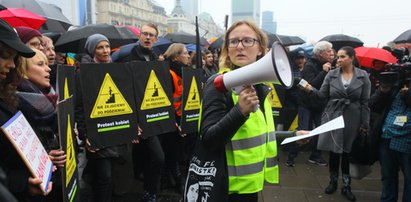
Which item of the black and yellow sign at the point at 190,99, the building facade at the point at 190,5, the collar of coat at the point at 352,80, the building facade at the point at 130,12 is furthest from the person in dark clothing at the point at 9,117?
the building facade at the point at 190,5

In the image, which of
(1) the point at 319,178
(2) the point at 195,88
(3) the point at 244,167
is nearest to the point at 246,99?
(3) the point at 244,167

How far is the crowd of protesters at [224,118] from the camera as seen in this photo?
5.83ft

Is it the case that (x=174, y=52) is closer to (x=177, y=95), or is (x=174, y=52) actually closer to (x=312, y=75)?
(x=177, y=95)

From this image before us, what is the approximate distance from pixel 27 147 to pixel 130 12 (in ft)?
317

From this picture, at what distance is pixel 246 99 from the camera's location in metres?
1.70

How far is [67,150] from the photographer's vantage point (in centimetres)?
214

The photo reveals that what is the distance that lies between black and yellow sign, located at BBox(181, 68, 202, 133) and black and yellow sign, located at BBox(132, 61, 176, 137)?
245mm

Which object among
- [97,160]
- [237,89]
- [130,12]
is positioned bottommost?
[97,160]

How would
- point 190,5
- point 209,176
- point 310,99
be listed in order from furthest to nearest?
point 190,5
point 310,99
point 209,176

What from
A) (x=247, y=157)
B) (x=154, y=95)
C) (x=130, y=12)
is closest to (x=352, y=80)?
(x=154, y=95)

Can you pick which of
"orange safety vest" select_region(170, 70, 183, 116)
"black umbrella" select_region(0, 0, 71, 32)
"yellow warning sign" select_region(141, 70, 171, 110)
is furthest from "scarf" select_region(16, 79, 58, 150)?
"black umbrella" select_region(0, 0, 71, 32)

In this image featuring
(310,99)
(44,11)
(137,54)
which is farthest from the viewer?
(44,11)

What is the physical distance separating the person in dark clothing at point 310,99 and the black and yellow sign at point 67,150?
4091mm

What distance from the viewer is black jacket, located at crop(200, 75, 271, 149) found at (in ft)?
5.67
